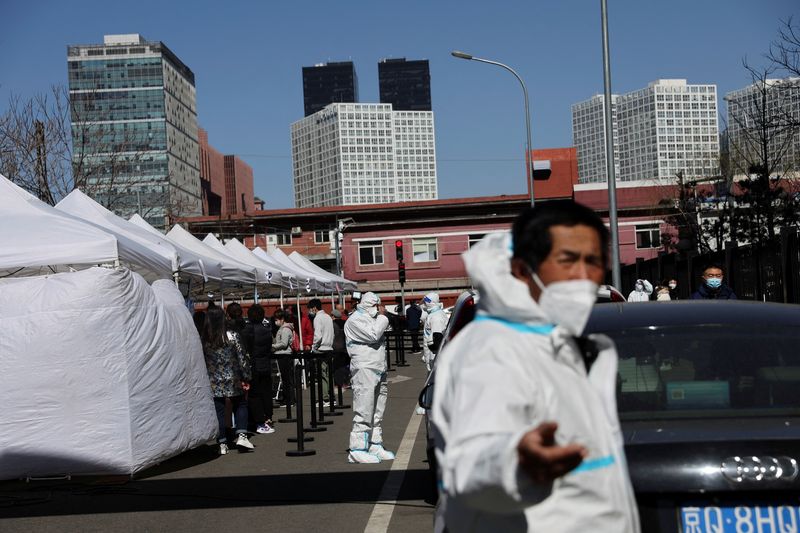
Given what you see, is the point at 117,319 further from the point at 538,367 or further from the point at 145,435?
the point at 538,367

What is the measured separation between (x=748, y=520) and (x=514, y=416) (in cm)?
160

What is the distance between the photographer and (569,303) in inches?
103

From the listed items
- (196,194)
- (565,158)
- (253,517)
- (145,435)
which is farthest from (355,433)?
(196,194)

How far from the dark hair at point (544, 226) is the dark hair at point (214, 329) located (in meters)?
10.4

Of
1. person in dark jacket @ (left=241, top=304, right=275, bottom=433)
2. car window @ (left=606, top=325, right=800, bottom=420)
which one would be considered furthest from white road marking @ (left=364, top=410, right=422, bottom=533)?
car window @ (left=606, top=325, right=800, bottom=420)

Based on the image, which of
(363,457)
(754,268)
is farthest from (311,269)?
(363,457)

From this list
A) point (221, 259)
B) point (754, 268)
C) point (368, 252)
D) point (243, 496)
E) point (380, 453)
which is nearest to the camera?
point (243, 496)

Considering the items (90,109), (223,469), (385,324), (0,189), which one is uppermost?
(90,109)

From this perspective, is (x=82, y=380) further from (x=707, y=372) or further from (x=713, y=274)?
(x=707, y=372)

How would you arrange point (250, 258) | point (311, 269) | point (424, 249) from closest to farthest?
point (250, 258) < point (311, 269) < point (424, 249)

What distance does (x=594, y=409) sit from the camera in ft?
8.71

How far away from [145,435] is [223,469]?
937 millimetres

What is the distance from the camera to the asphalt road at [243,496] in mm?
8141

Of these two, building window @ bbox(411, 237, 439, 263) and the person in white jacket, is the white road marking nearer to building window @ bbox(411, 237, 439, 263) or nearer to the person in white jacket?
the person in white jacket
